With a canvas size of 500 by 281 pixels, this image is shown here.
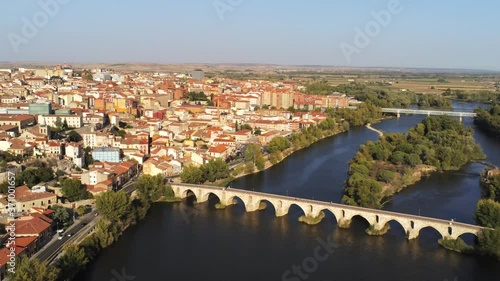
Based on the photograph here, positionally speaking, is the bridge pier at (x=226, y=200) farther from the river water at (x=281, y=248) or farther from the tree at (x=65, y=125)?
the tree at (x=65, y=125)

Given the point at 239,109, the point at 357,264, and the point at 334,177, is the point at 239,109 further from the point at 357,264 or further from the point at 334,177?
the point at 357,264

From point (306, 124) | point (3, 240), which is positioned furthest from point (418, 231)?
point (306, 124)

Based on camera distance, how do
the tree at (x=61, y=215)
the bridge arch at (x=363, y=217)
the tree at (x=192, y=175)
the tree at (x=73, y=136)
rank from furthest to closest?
1. the tree at (x=73, y=136)
2. the tree at (x=192, y=175)
3. the bridge arch at (x=363, y=217)
4. the tree at (x=61, y=215)

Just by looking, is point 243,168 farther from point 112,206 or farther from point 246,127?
point 246,127

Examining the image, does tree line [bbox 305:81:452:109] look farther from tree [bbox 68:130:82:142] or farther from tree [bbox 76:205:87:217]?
tree [bbox 76:205:87:217]

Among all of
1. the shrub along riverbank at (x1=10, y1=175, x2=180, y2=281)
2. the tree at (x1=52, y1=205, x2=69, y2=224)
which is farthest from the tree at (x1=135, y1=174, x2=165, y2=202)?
the tree at (x1=52, y1=205, x2=69, y2=224)

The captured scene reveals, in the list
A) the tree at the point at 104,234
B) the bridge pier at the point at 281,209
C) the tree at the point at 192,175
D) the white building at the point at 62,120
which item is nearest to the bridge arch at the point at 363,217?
the bridge pier at the point at 281,209
